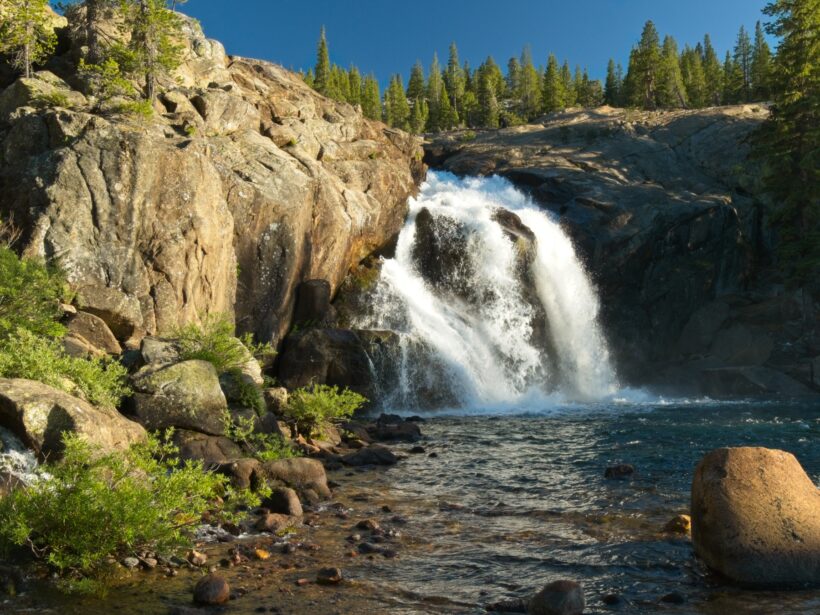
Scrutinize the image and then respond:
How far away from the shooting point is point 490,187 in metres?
44.8

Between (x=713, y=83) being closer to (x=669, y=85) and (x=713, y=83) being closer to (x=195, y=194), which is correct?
(x=669, y=85)

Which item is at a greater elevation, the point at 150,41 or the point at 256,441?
the point at 150,41

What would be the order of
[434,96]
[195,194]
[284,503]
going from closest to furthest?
[284,503], [195,194], [434,96]

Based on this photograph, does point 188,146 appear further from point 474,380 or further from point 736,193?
point 736,193

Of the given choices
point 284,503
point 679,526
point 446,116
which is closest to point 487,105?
point 446,116

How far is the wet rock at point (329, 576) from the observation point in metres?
8.17

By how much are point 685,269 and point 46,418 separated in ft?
119

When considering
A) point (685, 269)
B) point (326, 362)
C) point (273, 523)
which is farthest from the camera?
point (685, 269)

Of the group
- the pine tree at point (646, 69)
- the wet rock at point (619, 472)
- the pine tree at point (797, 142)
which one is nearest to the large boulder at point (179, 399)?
the wet rock at point (619, 472)

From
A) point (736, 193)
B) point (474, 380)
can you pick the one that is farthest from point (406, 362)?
point (736, 193)

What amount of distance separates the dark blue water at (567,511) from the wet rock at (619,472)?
182mm

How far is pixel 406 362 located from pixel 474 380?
12.1ft

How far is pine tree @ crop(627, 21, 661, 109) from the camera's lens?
233 feet

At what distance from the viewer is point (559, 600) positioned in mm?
7160
